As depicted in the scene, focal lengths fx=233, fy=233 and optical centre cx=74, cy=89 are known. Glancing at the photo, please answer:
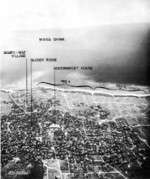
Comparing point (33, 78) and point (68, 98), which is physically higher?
point (33, 78)

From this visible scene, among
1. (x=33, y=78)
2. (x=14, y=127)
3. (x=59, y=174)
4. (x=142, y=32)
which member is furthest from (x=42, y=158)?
(x=142, y=32)

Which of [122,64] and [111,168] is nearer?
[111,168]

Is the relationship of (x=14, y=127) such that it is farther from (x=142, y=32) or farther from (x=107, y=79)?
(x=142, y=32)

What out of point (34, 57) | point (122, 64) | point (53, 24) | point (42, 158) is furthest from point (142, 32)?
point (42, 158)

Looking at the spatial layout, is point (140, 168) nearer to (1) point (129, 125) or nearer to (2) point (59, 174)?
(1) point (129, 125)

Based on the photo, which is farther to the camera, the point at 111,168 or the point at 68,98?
the point at 68,98

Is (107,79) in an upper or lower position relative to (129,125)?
upper

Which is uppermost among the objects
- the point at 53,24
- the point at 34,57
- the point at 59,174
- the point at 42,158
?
the point at 53,24

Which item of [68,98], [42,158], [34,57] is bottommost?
[42,158]

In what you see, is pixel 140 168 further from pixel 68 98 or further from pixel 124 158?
pixel 68 98
